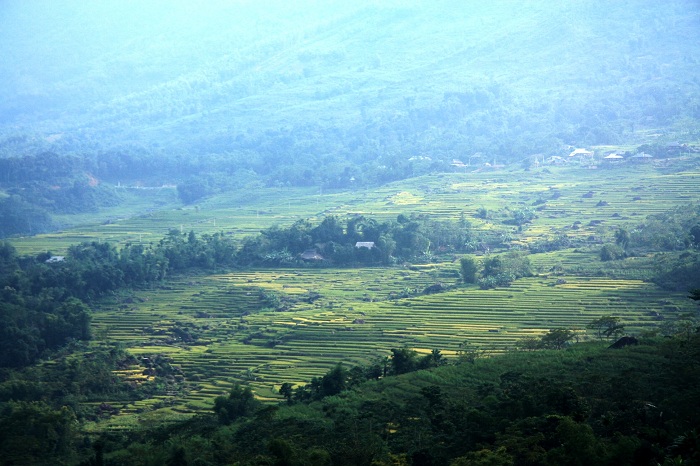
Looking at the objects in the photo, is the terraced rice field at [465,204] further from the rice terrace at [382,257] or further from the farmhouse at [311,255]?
the farmhouse at [311,255]

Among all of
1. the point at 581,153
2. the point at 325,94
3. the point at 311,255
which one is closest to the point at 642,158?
the point at 581,153

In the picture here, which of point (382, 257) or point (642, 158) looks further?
point (642, 158)

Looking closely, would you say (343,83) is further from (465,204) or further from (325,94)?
(465,204)

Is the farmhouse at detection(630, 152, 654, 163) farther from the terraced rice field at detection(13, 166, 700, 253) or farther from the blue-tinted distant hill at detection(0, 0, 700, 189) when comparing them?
the blue-tinted distant hill at detection(0, 0, 700, 189)

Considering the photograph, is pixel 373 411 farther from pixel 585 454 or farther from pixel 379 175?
pixel 379 175

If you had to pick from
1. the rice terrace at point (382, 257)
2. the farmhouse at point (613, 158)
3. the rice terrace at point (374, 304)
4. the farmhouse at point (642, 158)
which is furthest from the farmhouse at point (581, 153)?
the rice terrace at point (374, 304)

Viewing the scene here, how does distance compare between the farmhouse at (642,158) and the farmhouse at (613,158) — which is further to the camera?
the farmhouse at (613,158)

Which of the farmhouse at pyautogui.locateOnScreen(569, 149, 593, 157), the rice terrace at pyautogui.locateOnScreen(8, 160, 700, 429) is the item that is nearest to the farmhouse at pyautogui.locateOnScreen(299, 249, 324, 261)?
the rice terrace at pyautogui.locateOnScreen(8, 160, 700, 429)

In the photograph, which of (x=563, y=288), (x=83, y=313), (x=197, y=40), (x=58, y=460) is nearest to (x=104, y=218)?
(x=83, y=313)

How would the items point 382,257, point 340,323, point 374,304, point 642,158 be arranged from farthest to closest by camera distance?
point 642,158
point 382,257
point 374,304
point 340,323

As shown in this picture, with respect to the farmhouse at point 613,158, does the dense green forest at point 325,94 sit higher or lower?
higher
